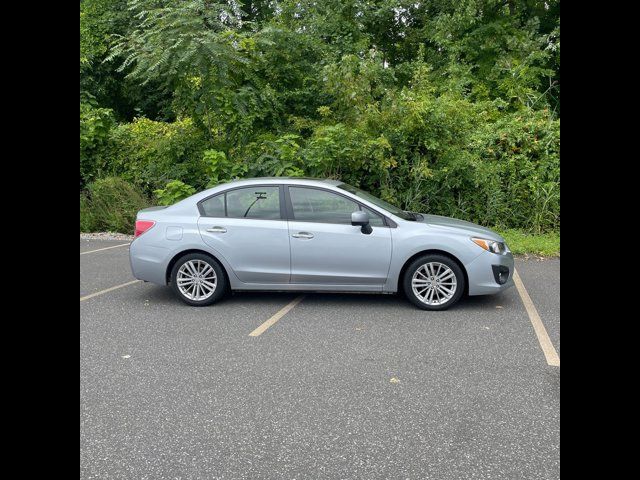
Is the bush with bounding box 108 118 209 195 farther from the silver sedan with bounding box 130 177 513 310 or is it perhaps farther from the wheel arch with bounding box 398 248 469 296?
the wheel arch with bounding box 398 248 469 296

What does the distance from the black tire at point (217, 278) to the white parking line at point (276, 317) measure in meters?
0.77

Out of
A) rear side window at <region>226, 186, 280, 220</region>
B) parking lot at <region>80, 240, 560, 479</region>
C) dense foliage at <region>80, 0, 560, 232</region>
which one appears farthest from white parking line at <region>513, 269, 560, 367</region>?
dense foliage at <region>80, 0, 560, 232</region>

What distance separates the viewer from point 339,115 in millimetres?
13102

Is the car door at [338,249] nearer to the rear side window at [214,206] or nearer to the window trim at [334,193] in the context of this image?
the window trim at [334,193]

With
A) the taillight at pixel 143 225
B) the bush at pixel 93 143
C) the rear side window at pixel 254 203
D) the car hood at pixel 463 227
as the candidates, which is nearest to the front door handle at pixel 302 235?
the rear side window at pixel 254 203

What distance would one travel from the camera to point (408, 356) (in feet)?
16.5

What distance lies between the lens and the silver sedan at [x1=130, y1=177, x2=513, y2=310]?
21.4ft

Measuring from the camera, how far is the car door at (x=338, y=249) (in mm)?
6543

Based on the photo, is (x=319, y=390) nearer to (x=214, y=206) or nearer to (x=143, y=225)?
(x=214, y=206)

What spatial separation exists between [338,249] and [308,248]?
35 centimetres

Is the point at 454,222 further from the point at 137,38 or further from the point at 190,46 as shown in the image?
the point at 137,38

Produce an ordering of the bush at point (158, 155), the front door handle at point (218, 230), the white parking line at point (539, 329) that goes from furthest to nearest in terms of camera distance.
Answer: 1. the bush at point (158, 155)
2. the front door handle at point (218, 230)
3. the white parking line at point (539, 329)
